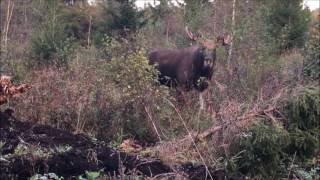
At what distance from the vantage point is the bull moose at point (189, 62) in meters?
13.9

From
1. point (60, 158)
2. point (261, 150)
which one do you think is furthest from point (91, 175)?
point (261, 150)

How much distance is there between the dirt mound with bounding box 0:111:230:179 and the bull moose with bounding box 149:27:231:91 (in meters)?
5.43

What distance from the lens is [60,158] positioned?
707 cm

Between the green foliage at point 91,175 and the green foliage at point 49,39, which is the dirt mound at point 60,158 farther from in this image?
the green foliage at point 49,39

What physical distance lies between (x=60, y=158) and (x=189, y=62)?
25.5ft

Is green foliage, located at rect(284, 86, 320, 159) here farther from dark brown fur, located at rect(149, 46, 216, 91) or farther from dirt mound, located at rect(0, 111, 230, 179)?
dark brown fur, located at rect(149, 46, 216, 91)

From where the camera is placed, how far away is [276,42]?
54.3ft

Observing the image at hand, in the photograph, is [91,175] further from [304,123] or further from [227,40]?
[227,40]

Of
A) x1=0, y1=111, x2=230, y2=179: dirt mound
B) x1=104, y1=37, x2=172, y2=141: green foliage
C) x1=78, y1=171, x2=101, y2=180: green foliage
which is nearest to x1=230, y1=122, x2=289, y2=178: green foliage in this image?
x1=0, y1=111, x2=230, y2=179: dirt mound

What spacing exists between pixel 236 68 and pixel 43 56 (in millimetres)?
7387

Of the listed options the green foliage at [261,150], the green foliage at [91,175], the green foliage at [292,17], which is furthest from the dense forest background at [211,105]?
the green foliage at [292,17]

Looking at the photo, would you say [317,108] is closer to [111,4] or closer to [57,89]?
[57,89]

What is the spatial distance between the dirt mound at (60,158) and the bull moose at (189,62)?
5435 millimetres

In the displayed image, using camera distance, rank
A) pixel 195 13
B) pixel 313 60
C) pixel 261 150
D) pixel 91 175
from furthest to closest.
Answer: pixel 195 13 < pixel 313 60 < pixel 261 150 < pixel 91 175
